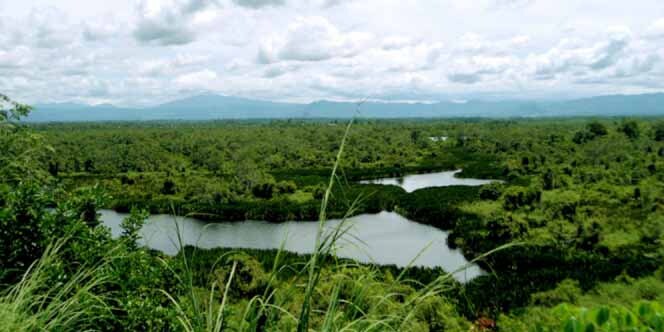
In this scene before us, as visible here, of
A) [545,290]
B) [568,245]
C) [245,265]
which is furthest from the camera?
[568,245]

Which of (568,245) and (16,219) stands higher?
(16,219)

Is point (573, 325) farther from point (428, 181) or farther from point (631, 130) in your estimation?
point (631, 130)

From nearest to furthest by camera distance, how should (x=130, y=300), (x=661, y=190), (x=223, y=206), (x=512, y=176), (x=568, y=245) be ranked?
1. (x=130, y=300)
2. (x=568, y=245)
3. (x=661, y=190)
4. (x=223, y=206)
5. (x=512, y=176)

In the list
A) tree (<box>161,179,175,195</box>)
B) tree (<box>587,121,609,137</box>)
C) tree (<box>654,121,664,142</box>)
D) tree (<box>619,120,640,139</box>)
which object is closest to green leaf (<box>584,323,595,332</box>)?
tree (<box>161,179,175,195</box>)

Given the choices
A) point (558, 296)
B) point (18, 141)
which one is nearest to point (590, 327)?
point (18, 141)

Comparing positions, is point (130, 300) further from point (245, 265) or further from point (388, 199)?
point (388, 199)

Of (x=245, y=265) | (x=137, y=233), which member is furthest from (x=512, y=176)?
(x=137, y=233)

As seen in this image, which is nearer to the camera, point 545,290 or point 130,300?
point 130,300

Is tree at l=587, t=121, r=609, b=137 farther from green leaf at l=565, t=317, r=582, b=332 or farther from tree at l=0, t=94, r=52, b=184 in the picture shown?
green leaf at l=565, t=317, r=582, b=332
